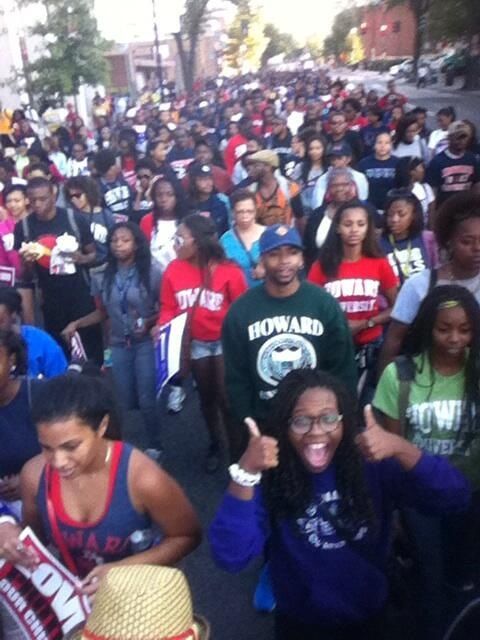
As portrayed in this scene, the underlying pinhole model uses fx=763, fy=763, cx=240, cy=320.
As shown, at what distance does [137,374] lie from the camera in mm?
5098

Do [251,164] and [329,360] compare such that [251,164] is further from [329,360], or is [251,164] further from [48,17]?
[48,17]

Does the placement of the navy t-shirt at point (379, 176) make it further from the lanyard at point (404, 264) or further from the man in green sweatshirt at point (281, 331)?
the man in green sweatshirt at point (281, 331)

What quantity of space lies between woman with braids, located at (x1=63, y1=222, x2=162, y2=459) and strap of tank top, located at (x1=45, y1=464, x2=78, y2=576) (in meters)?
2.46

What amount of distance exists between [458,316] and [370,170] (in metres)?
5.31

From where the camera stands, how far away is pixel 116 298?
5.07 meters

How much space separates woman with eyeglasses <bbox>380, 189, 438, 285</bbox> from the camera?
519 centimetres

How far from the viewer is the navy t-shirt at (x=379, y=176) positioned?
803 cm

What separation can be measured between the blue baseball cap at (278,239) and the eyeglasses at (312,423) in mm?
1413

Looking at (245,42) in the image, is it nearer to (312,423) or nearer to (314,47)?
(314,47)

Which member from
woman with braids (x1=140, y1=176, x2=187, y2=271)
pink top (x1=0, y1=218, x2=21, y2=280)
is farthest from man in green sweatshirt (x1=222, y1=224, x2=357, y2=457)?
pink top (x1=0, y1=218, x2=21, y2=280)

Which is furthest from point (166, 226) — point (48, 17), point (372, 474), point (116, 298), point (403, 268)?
point (48, 17)

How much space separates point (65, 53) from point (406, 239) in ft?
65.8

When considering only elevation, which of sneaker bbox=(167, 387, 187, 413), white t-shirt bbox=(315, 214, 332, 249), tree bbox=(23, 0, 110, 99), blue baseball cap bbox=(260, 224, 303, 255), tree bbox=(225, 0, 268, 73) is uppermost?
tree bbox=(225, 0, 268, 73)

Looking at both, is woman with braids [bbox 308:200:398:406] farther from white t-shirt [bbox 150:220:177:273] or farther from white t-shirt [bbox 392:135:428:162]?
white t-shirt [bbox 392:135:428:162]
